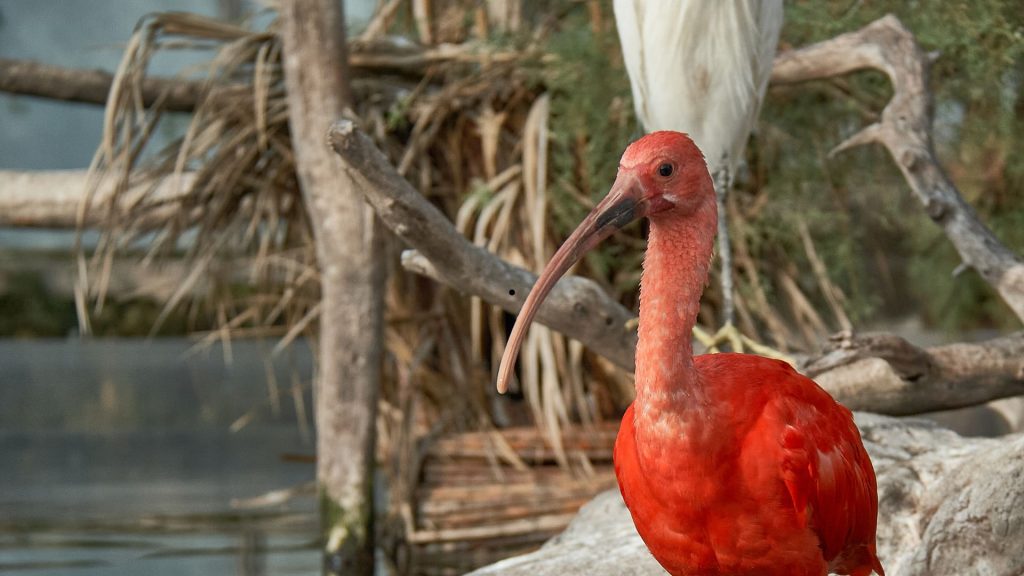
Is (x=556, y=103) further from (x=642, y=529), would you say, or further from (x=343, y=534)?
(x=642, y=529)

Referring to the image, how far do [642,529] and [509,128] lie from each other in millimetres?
2223

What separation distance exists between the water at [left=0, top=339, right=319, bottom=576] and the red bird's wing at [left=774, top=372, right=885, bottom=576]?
6.63 ft

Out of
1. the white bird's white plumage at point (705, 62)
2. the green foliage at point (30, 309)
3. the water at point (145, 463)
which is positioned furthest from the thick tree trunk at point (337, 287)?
the green foliage at point (30, 309)

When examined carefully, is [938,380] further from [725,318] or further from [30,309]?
[30,309]

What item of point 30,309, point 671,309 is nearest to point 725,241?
point 671,309

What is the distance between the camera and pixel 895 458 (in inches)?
82.1

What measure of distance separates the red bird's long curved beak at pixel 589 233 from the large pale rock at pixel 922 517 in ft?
2.37

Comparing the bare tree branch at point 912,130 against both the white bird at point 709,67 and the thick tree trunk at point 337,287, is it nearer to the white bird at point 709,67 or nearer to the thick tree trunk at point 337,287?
the white bird at point 709,67

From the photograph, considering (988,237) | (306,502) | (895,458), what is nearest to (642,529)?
(895,458)

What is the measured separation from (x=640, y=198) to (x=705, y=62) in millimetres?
1232

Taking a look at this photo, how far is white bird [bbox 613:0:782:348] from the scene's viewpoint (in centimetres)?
253

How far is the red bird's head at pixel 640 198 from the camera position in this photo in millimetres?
1423

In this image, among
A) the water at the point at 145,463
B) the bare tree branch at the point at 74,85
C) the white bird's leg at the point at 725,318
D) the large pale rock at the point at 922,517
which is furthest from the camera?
the bare tree branch at the point at 74,85

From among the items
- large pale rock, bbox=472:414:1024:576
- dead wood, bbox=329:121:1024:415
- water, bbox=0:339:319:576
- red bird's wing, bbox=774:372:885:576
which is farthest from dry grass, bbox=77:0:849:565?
red bird's wing, bbox=774:372:885:576
